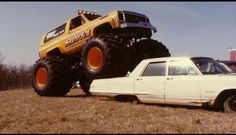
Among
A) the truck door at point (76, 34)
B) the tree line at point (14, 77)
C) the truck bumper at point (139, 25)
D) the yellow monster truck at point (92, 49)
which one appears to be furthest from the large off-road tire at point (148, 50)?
the tree line at point (14, 77)

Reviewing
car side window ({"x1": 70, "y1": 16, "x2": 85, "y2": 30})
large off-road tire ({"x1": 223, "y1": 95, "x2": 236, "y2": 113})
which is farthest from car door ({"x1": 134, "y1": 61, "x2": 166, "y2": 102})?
car side window ({"x1": 70, "y1": 16, "x2": 85, "y2": 30})

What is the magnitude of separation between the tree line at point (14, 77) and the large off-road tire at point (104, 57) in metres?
18.6

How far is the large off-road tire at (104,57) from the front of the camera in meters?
10.0

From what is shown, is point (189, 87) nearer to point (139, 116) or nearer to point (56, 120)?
point (139, 116)

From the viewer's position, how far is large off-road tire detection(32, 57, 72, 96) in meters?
12.5

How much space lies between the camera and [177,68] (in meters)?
8.38

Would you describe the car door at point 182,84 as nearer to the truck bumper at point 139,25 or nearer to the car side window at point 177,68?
the car side window at point 177,68

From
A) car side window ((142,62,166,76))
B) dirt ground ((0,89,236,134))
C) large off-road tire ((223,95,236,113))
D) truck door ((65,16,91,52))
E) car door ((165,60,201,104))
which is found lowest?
dirt ground ((0,89,236,134))

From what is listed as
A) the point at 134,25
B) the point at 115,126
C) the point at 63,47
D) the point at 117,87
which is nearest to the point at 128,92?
the point at 117,87

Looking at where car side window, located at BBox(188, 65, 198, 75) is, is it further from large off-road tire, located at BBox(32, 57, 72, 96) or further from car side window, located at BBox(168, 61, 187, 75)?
large off-road tire, located at BBox(32, 57, 72, 96)

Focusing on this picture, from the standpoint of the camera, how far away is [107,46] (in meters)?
10.0

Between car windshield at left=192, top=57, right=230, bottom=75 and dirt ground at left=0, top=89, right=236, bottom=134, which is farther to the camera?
car windshield at left=192, top=57, right=230, bottom=75

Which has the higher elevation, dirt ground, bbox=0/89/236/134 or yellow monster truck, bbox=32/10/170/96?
yellow monster truck, bbox=32/10/170/96

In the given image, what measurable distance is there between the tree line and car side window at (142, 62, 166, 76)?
20.8 metres
